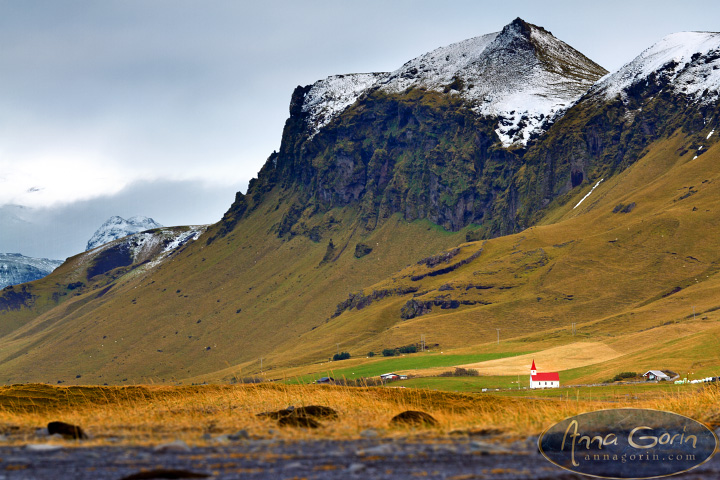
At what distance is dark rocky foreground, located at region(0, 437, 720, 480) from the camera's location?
10.6 meters

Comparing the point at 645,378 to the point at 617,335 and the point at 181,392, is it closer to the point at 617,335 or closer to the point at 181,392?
the point at 617,335

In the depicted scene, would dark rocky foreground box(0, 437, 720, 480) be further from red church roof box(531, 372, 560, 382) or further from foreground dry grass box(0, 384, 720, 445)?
red church roof box(531, 372, 560, 382)

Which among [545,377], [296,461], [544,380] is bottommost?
[544,380]

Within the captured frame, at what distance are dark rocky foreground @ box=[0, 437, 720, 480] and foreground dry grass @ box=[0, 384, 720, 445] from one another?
989 mm

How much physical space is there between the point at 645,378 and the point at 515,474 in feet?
372

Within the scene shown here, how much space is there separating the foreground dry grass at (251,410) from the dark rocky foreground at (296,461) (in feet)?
3.25

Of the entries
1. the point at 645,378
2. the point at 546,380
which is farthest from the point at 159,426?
the point at 546,380

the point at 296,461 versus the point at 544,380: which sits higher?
the point at 296,461
